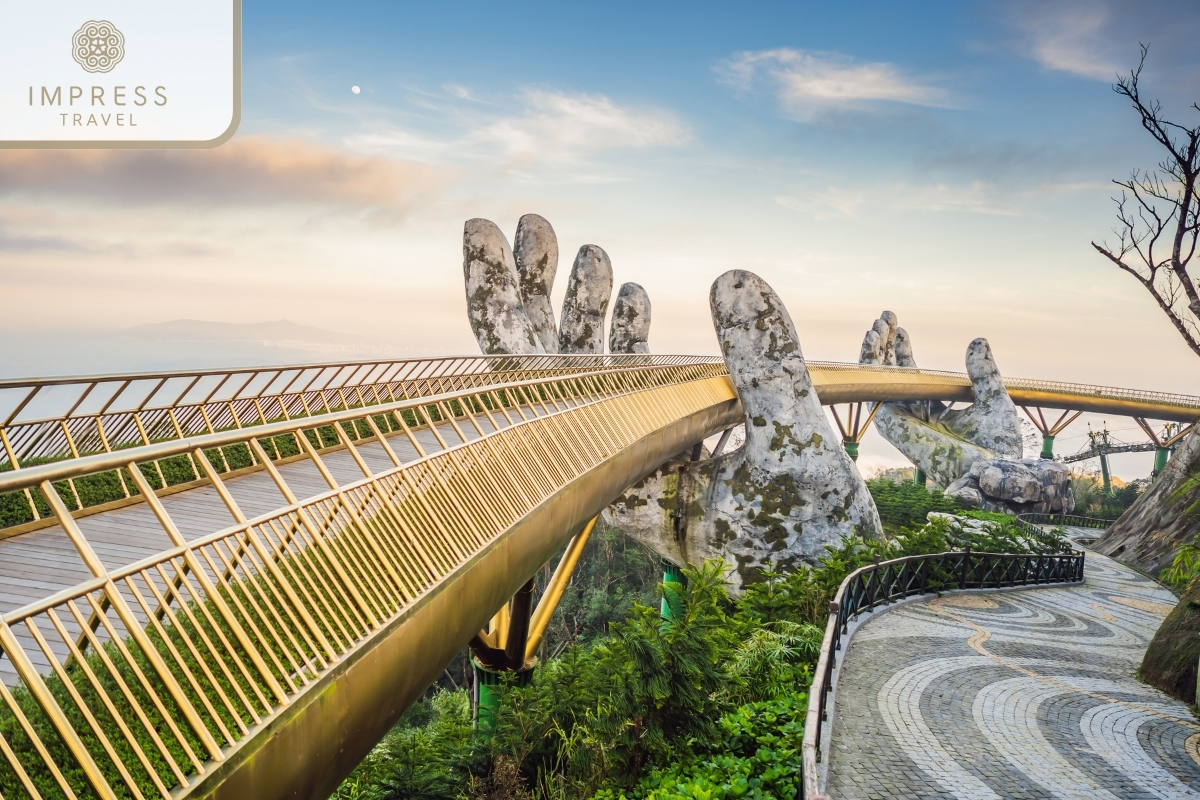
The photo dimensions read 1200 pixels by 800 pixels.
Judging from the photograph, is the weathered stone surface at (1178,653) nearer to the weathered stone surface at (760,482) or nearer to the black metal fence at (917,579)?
the black metal fence at (917,579)

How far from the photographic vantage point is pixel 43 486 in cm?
302

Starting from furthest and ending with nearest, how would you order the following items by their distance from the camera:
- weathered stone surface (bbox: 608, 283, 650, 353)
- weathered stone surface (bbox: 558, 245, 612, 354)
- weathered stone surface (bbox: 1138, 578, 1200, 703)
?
weathered stone surface (bbox: 608, 283, 650, 353) → weathered stone surface (bbox: 558, 245, 612, 354) → weathered stone surface (bbox: 1138, 578, 1200, 703)

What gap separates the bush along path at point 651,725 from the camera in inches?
298

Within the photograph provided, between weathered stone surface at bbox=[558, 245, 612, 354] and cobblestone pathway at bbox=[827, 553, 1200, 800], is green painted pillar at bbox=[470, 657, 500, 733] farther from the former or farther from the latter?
weathered stone surface at bbox=[558, 245, 612, 354]

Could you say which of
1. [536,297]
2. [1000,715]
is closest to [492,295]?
[536,297]

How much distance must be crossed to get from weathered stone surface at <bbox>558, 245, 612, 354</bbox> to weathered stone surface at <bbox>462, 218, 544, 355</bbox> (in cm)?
322

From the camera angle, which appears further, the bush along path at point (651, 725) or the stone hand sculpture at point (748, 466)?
the stone hand sculpture at point (748, 466)

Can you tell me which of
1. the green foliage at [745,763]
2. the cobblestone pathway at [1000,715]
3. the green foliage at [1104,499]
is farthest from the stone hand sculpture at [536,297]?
the green foliage at [1104,499]

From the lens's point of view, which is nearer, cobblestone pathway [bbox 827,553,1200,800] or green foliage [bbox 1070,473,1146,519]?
cobblestone pathway [bbox 827,553,1200,800]

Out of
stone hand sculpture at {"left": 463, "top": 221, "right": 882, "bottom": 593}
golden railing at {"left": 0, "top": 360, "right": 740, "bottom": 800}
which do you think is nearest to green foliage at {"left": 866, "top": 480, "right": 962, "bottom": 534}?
stone hand sculpture at {"left": 463, "top": 221, "right": 882, "bottom": 593}

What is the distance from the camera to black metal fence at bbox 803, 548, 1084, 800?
26.8 ft

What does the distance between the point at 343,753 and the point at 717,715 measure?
4.62 m

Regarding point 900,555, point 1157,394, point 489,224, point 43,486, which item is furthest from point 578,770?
point 1157,394

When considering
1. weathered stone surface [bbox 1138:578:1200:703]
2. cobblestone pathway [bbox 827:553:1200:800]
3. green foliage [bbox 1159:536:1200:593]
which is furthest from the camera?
green foliage [bbox 1159:536:1200:593]
